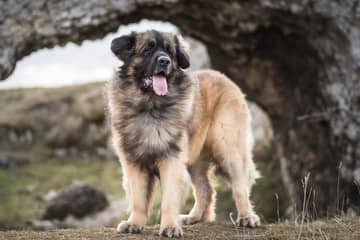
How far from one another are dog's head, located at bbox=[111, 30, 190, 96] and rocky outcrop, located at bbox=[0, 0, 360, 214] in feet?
11.6

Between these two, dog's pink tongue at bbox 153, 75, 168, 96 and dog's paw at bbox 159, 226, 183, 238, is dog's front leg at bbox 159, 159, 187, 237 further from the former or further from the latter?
dog's pink tongue at bbox 153, 75, 168, 96

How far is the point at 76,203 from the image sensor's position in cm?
1577

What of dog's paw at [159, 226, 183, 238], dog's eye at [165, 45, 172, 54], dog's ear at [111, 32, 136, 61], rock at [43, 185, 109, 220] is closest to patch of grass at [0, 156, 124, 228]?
rock at [43, 185, 109, 220]

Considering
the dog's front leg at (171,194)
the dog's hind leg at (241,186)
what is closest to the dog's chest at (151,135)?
the dog's front leg at (171,194)

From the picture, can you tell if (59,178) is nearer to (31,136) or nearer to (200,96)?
(31,136)

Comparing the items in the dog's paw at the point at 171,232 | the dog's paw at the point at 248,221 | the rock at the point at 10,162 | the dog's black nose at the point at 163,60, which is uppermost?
the dog's black nose at the point at 163,60

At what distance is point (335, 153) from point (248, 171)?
4198mm

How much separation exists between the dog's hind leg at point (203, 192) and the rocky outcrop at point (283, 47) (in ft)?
10.3

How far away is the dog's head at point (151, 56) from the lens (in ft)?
21.9

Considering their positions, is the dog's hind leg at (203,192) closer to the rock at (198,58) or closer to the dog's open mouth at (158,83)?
the dog's open mouth at (158,83)

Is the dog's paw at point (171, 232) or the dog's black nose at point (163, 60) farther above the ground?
the dog's black nose at point (163, 60)

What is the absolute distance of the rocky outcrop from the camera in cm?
1019

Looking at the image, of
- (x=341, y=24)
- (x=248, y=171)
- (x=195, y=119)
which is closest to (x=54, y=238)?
(x=195, y=119)

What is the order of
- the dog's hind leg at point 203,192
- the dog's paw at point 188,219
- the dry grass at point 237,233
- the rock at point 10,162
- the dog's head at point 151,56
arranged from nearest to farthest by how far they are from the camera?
the dry grass at point 237,233 → the dog's head at point 151,56 → the dog's paw at point 188,219 → the dog's hind leg at point 203,192 → the rock at point 10,162
